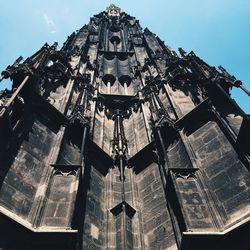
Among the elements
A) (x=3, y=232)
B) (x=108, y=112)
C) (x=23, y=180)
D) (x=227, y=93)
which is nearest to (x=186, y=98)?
(x=227, y=93)

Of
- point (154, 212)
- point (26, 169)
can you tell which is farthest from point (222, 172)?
point (26, 169)

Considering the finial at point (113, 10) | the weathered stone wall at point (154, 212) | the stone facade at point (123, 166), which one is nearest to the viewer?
the stone facade at point (123, 166)

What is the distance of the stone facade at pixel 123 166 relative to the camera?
7.20 metres

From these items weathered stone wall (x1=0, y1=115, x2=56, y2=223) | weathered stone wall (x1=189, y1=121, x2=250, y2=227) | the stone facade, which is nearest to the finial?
the stone facade

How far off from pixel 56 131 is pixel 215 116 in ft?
16.4

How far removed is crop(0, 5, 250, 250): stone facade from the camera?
7200mm

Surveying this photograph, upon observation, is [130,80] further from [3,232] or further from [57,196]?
[3,232]

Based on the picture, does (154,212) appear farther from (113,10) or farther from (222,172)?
(113,10)

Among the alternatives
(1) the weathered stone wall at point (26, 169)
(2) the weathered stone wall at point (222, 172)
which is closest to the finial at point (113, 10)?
(1) the weathered stone wall at point (26, 169)

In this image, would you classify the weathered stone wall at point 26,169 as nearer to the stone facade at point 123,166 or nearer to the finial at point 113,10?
the stone facade at point 123,166

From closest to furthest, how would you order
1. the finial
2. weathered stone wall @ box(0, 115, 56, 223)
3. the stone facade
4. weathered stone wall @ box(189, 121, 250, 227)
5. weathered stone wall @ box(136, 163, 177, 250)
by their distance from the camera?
1. the stone facade
2. weathered stone wall @ box(0, 115, 56, 223)
3. weathered stone wall @ box(189, 121, 250, 227)
4. weathered stone wall @ box(136, 163, 177, 250)
5. the finial

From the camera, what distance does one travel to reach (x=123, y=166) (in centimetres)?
1132


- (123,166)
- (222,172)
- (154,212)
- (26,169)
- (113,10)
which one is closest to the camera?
(26,169)

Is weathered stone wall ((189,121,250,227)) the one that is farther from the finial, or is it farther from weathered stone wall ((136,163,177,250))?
the finial
